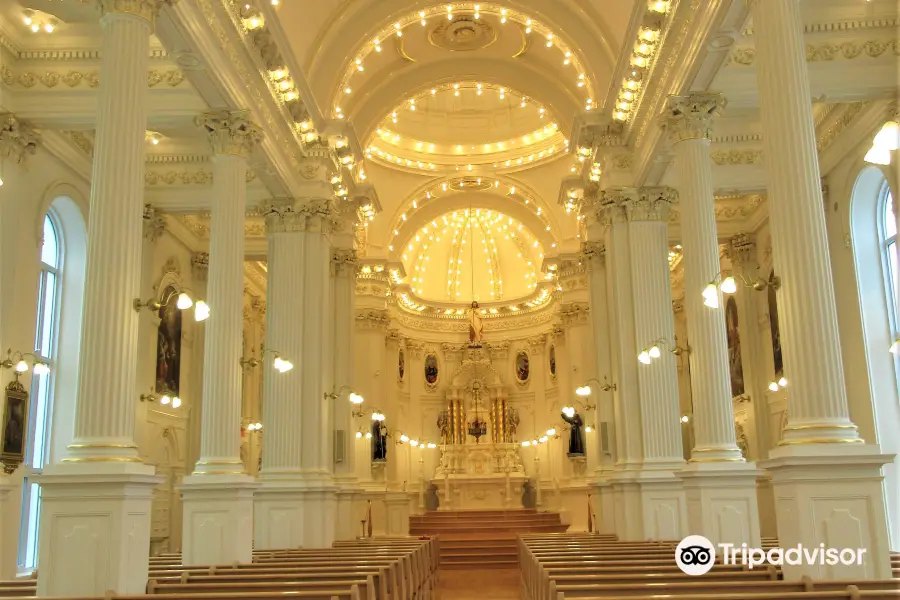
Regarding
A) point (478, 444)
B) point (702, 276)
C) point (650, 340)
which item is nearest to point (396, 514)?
point (478, 444)

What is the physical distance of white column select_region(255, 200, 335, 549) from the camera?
1623cm

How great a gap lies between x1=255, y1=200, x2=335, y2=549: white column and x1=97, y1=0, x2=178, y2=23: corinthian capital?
7805mm

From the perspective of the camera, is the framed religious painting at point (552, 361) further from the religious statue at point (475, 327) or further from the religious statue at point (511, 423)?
the religious statue at point (475, 327)

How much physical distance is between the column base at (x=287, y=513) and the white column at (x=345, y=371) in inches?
118

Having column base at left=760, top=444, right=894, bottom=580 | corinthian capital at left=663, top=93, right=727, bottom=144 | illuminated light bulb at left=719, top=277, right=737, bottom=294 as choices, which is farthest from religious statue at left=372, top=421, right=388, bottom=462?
column base at left=760, top=444, right=894, bottom=580

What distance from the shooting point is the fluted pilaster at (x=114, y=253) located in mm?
8781

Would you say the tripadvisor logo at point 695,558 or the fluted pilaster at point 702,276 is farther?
the fluted pilaster at point 702,276

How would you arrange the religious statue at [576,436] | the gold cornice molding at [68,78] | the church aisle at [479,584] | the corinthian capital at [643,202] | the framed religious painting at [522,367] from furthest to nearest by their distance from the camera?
the framed religious painting at [522,367]
the religious statue at [576,436]
the corinthian capital at [643,202]
the church aisle at [479,584]
the gold cornice molding at [68,78]

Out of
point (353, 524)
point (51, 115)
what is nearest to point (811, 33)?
point (51, 115)

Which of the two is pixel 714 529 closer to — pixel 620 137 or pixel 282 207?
pixel 620 137

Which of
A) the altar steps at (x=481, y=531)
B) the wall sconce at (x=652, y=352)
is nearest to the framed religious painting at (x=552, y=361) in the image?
the altar steps at (x=481, y=531)

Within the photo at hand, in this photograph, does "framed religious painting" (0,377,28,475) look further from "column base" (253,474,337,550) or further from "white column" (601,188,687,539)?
"white column" (601,188,687,539)

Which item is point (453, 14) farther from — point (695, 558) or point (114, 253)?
point (695, 558)

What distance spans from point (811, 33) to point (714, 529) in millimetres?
8346
